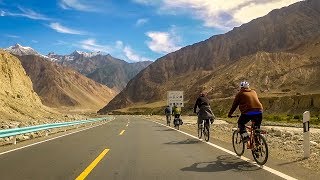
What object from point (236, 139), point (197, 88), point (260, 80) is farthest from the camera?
point (197, 88)

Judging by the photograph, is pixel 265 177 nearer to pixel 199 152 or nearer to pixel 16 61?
pixel 199 152

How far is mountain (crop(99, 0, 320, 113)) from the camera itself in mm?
118900

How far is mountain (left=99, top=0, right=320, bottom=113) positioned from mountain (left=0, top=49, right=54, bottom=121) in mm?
60415

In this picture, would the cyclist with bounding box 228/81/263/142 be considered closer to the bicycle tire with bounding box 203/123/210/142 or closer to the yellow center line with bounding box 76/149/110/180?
the yellow center line with bounding box 76/149/110/180

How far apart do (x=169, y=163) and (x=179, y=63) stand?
180m

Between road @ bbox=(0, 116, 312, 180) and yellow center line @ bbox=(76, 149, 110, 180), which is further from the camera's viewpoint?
road @ bbox=(0, 116, 312, 180)

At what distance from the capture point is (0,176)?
28.0 ft

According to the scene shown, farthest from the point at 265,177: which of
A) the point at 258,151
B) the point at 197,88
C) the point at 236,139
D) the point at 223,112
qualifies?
the point at 197,88

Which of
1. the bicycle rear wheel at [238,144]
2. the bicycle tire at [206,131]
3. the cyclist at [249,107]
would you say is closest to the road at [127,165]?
the bicycle rear wheel at [238,144]

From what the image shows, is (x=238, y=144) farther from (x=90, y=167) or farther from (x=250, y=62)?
(x=250, y=62)

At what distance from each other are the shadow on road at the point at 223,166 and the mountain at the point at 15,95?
50.0 m

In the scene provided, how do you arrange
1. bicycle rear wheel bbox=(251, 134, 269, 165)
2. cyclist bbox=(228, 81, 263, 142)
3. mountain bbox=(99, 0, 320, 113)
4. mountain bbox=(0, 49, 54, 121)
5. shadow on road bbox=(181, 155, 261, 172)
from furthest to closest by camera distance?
mountain bbox=(99, 0, 320, 113), mountain bbox=(0, 49, 54, 121), cyclist bbox=(228, 81, 263, 142), bicycle rear wheel bbox=(251, 134, 269, 165), shadow on road bbox=(181, 155, 261, 172)

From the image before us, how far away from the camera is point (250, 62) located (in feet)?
433

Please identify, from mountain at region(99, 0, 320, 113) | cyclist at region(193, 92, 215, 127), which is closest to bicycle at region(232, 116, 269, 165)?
cyclist at region(193, 92, 215, 127)
